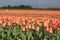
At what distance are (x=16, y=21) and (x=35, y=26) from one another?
23.2 inches

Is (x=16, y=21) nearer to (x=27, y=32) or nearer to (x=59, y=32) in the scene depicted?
(x=27, y=32)

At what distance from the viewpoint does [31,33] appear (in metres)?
6.88

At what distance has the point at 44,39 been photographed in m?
6.36

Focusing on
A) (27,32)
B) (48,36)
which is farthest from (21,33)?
(48,36)

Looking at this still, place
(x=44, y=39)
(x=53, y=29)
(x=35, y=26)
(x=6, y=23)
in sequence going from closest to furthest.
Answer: (x=44, y=39) < (x=53, y=29) < (x=35, y=26) < (x=6, y=23)

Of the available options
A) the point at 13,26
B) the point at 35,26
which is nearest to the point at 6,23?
the point at 13,26

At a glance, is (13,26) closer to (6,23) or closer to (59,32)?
(6,23)

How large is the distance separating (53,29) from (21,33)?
29.1 inches

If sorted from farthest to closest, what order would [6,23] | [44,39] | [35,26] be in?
1. [6,23]
2. [35,26]
3. [44,39]

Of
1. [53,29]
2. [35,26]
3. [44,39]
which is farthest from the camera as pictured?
[35,26]

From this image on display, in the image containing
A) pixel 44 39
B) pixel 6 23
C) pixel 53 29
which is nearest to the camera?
pixel 44 39

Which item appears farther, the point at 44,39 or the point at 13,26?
the point at 13,26

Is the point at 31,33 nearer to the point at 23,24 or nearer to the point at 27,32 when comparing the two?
the point at 27,32

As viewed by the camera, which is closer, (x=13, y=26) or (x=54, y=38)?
(x=54, y=38)
